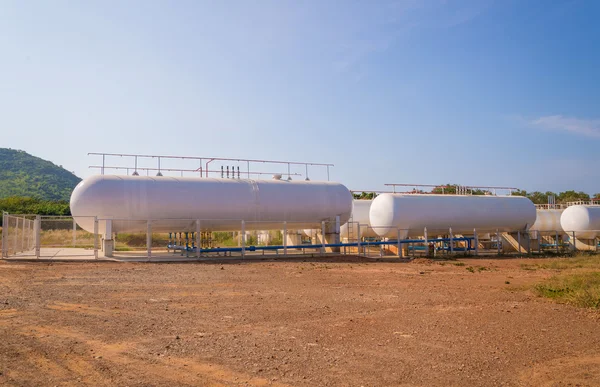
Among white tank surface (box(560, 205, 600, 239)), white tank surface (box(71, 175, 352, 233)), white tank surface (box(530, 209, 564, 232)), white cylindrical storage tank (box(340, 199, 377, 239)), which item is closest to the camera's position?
white tank surface (box(71, 175, 352, 233))

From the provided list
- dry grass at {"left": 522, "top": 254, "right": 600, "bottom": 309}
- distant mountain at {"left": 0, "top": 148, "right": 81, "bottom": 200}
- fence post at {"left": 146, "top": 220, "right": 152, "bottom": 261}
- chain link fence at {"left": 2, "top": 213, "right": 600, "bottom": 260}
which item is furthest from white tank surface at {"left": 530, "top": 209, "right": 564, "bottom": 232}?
distant mountain at {"left": 0, "top": 148, "right": 81, "bottom": 200}

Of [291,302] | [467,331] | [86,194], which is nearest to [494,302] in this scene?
[467,331]

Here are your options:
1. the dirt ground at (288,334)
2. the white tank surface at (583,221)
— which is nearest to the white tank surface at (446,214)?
the white tank surface at (583,221)

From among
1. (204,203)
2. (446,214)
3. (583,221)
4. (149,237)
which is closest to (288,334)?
(149,237)

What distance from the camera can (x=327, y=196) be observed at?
27.1 meters

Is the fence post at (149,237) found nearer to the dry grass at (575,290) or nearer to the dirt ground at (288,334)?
the dirt ground at (288,334)

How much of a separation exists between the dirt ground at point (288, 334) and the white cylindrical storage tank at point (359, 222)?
55.2ft

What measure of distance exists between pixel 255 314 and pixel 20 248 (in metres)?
19.3

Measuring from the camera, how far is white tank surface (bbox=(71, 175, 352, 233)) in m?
22.3

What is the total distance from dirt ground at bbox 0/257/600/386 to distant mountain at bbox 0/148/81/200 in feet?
381

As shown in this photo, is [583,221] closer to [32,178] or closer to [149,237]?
[149,237]

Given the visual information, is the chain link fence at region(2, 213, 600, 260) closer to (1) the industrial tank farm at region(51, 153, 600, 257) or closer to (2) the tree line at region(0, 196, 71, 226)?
(1) the industrial tank farm at region(51, 153, 600, 257)

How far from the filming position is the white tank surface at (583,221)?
112ft

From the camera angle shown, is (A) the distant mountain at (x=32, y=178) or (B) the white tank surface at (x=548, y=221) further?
(A) the distant mountain at (x=32, y=178)
